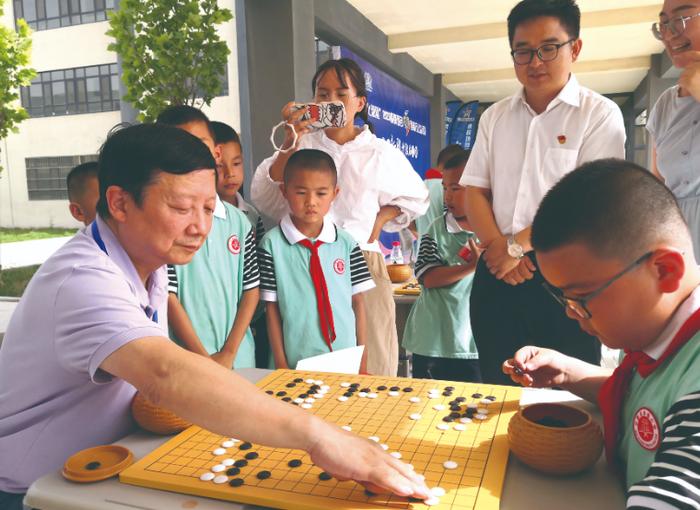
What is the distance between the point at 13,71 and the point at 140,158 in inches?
124

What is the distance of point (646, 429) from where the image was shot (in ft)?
3.29

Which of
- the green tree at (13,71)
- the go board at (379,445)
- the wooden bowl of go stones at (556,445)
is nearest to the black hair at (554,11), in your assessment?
the go board at (379,445)

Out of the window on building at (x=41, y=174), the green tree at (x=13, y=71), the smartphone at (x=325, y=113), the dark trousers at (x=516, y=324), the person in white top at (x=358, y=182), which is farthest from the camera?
the window on building at (x=41, y=174)

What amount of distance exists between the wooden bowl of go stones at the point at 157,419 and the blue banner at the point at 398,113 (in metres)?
4.77

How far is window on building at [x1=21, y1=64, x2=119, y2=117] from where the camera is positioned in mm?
5457

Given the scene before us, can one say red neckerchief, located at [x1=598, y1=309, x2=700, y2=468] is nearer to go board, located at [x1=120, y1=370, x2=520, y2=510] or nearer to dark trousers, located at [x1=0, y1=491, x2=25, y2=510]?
go board, located at [x1=120, y1=370, x2=520, y2=510]

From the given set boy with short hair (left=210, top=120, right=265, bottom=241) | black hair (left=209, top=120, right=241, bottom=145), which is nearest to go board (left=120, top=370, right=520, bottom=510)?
boy with short hair (left=210, top=120, right=265, bottom=241)

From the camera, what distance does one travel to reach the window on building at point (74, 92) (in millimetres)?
5457

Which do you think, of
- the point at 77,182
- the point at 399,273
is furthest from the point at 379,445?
the point at 399,273

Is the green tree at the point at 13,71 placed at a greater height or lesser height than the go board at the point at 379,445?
greater

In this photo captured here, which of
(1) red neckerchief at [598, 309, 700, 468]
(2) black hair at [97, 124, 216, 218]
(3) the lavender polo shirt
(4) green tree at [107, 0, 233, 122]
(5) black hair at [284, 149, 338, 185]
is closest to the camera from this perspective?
(1) red neckerchief at [598, 309, 700, 468]

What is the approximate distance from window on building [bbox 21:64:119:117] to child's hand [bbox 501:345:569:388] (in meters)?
4.97

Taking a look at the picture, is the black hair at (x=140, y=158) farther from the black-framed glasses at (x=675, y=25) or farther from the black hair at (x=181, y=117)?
the black-framed glasses at (x=675, y=25)

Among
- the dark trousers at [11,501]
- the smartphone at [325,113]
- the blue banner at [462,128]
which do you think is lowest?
the dark trousers at [11,501]
